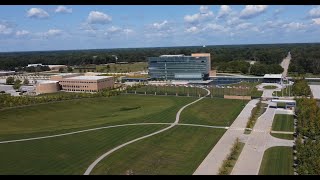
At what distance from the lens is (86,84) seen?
48.9 metres

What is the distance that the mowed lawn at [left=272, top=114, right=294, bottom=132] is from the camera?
84.3 ft

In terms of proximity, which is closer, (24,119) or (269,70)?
(24,119)

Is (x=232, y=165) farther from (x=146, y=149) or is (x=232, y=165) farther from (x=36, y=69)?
(x=36, y=69)

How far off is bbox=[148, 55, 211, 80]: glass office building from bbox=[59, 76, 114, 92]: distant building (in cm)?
1051

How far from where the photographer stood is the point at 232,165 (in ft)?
59.7

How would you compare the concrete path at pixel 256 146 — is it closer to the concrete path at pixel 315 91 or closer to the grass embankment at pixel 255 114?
the grass embankment at pixel 255 114

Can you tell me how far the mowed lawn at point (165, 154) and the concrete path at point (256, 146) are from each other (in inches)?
82.5

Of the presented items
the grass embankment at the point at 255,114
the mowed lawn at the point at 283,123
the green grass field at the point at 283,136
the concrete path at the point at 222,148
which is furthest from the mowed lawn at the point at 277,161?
the mowed lawn at the point at 283,123

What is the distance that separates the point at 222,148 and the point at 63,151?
9549 millimetres

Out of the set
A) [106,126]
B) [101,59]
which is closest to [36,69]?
[101,59]

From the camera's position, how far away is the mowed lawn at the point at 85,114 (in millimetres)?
26739

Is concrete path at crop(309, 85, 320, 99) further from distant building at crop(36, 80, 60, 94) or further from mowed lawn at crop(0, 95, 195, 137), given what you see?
distant building at crop(36, 80, 60, 94)

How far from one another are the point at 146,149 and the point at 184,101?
684 inches

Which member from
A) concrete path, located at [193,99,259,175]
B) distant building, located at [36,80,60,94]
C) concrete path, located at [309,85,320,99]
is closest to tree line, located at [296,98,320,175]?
concrete path, located at [193,99,259,175]
